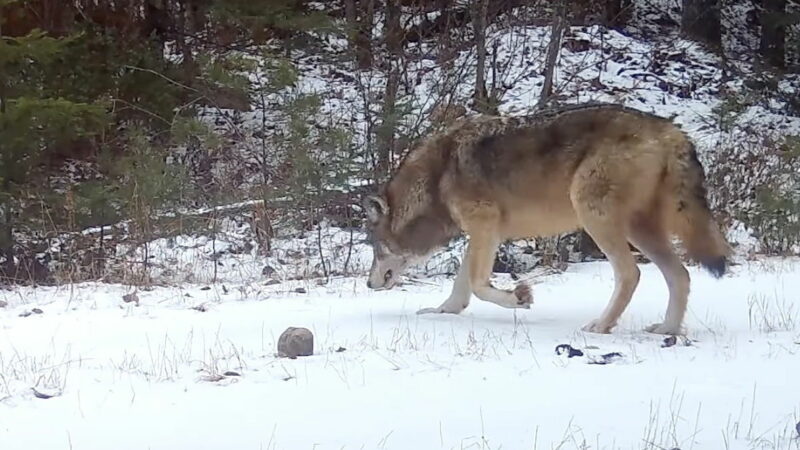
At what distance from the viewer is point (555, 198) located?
6977mm

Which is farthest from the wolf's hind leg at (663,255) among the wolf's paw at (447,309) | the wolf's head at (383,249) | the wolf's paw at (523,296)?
the wolf's head at (383,249)

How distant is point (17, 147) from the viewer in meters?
14.7

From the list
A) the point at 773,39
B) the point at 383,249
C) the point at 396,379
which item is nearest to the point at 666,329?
Answer: the point at 396,379

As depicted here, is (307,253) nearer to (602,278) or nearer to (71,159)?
(602,278)

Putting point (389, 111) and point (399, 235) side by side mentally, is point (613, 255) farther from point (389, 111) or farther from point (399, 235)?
point (389, 111)

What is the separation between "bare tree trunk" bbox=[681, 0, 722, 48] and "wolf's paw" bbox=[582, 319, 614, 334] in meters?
21.7

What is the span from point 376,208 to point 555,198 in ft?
5.54

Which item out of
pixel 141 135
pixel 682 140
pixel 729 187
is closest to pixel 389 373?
pixel 682 140

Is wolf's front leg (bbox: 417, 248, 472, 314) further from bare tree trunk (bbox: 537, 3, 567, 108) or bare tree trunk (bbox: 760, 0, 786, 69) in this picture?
bare tree trunk (bbox: 760, 0, 786, 69)

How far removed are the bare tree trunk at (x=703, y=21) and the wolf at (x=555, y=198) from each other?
20756mm

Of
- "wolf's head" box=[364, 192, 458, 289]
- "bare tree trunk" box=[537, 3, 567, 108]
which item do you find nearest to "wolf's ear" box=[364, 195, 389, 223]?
"wolf's head" box=[364, 192, 458, 289]

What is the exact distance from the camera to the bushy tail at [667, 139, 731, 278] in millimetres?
6520

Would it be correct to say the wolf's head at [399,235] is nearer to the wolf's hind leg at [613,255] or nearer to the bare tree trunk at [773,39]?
the wolf's hind leg at [613,255]

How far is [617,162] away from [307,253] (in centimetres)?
682
